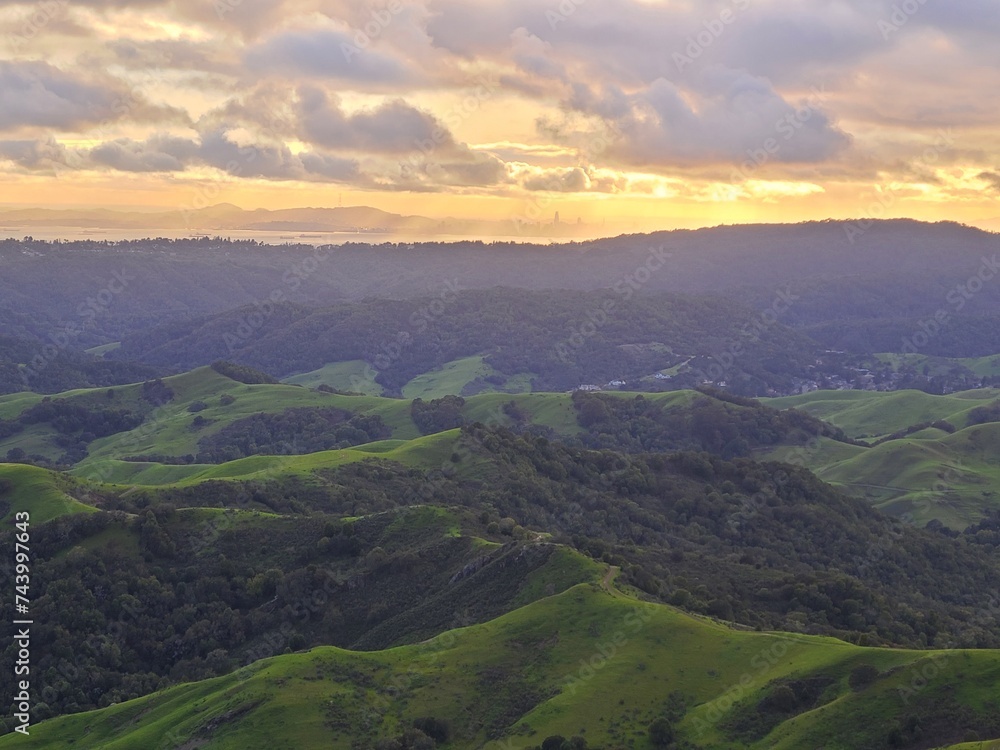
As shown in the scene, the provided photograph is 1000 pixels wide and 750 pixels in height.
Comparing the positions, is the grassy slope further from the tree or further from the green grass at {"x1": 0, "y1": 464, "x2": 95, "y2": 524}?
the green grass at {"x1": 0, "y1": 464, "x2": 95, "y2": 524}

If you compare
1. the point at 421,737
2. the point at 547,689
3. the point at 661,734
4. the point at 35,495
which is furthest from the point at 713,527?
the point at 421,737

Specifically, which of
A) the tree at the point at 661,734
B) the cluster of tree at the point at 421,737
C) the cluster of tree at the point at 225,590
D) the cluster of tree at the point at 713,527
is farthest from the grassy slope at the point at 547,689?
the cluster of tree at the point at 713,527

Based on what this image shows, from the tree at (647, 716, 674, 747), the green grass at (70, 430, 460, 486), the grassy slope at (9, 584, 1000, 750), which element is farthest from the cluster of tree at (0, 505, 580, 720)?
the green grass at (70, 430, 460, 486)

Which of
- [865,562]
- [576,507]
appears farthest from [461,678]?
[865,562]

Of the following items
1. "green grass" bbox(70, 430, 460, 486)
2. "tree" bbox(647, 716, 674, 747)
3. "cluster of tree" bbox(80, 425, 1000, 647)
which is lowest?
"cluster of tree" bbox(80, 425, 1000, 647)

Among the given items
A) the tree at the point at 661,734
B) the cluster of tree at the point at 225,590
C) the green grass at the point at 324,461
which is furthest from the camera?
the green grass at the point at 324,461

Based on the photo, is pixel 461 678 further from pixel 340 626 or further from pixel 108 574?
pixel 108 574

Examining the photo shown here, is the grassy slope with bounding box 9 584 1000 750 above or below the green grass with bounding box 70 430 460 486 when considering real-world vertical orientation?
above

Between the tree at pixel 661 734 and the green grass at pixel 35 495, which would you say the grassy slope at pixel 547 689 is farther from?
the green grass at pixel 35 495
